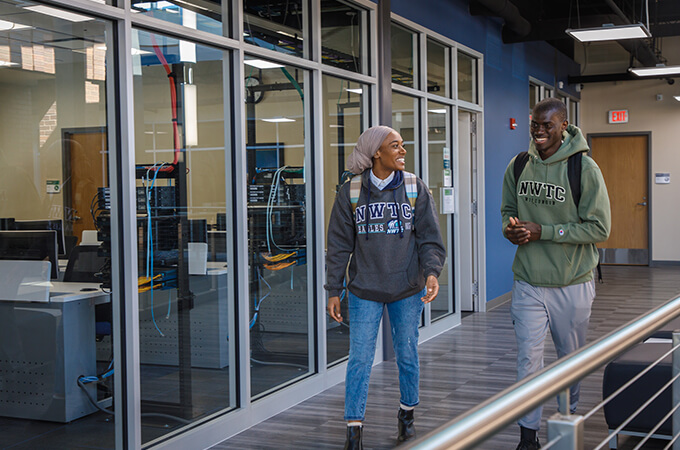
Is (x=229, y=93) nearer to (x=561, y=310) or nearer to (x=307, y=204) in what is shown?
(x=307, y=204)

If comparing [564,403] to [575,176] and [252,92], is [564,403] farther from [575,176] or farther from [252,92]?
[252,92]

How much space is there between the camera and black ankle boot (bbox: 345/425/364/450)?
3.57 metres

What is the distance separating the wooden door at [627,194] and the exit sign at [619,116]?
296 mm

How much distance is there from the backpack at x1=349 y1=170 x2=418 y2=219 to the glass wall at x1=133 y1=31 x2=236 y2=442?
0.83 meters

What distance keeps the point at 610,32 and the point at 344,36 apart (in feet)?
9.88

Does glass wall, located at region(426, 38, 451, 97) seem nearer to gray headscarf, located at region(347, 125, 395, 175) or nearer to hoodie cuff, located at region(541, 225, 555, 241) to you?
gray headscarf, located at region(347, 125, 395, 175)

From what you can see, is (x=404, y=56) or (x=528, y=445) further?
(x=404, y=56)

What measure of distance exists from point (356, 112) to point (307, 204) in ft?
3.25

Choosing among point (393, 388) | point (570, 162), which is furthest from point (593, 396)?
point (570, 162)

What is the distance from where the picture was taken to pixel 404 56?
6.50m

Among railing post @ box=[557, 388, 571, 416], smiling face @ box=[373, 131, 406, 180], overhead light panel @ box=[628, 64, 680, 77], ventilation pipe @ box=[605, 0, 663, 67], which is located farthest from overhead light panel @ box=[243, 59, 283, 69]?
ventilation pipe @ box=[605, 0, 663, 67]

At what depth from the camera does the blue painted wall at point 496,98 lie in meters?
7.65

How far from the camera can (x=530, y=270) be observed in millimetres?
3525

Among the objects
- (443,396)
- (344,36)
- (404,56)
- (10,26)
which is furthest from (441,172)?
(10,26)
